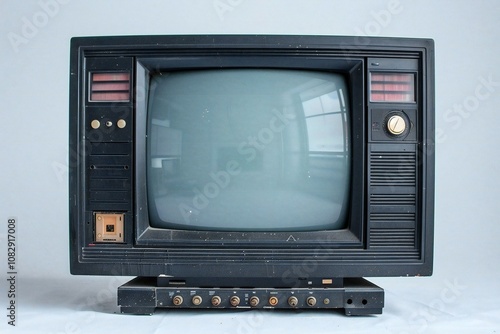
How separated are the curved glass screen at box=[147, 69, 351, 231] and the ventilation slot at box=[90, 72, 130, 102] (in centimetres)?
9

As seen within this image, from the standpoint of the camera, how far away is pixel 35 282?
201 centimetres

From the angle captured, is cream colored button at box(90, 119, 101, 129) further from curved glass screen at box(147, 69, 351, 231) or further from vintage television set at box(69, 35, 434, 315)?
curved glass screen at box(147, 69, 351, 231)

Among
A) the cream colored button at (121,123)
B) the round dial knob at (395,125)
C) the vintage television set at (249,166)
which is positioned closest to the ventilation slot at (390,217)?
the vintage television set at (249,166)

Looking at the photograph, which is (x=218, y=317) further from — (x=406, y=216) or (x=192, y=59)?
(x=192, y=59)

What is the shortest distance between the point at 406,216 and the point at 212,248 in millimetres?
632

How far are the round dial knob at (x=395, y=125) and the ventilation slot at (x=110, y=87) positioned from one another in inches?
33.1

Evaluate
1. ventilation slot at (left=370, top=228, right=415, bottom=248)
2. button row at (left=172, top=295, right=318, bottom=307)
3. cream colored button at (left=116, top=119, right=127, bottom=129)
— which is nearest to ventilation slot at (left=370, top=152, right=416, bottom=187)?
ventilation slot at (left=370, top=228, right=415, bottom=248)

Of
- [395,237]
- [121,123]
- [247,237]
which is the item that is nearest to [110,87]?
[121,123]

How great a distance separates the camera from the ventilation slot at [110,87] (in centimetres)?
159

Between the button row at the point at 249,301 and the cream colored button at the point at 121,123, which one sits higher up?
the cream colored button at the point at 121,123

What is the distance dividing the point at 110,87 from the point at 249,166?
52 centimetres

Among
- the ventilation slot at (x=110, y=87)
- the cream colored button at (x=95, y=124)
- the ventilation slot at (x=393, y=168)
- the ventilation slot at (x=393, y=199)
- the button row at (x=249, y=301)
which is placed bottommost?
the button row at (x=249, y=301)

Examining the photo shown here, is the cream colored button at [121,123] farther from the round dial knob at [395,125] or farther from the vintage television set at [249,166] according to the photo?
the round dial knob at [395,125]

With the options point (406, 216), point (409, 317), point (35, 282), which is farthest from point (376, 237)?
point (35, 282)
